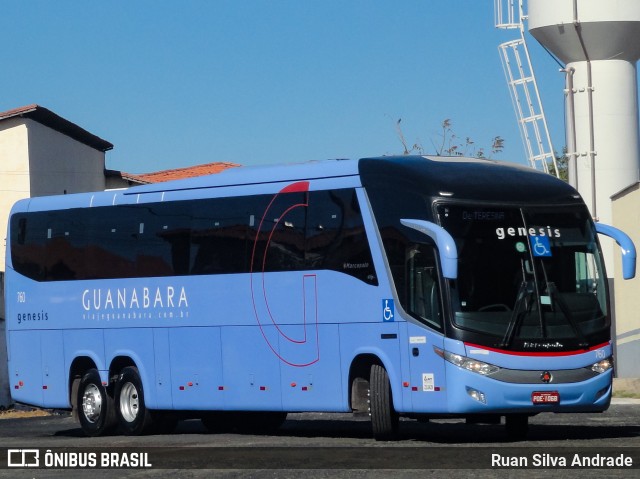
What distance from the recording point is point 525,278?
1800 cm

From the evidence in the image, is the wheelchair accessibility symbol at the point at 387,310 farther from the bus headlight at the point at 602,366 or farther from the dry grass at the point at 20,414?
the dry grass at the point at 20,414

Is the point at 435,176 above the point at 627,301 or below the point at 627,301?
above

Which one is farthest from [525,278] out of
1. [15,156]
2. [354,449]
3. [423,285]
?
[15,156]

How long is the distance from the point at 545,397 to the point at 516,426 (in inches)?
68.6

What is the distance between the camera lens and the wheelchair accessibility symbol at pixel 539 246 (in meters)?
18.2

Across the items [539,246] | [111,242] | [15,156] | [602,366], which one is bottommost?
[602,366]

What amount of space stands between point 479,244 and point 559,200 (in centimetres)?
151

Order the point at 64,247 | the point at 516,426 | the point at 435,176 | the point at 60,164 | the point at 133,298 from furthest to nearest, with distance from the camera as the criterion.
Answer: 1. the point at 60,164
2. the point at 64,247
3. the point at 133,298
4. the point at 516,426
5. the point at 435,176

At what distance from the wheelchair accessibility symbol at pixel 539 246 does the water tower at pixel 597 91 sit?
25.4m

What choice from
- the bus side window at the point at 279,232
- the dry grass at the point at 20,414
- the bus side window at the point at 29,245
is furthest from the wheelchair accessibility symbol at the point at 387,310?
the dry grass at the point at 20,414

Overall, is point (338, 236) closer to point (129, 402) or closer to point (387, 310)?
point (387, 310)

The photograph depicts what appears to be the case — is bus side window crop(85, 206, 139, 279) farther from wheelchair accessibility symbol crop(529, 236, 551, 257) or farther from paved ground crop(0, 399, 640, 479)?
wheelchair accessibility symbol crop(529, 236, 551, 257)

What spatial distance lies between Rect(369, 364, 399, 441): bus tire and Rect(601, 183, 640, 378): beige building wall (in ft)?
76.3

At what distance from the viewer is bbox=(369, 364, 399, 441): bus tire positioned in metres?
18.7
